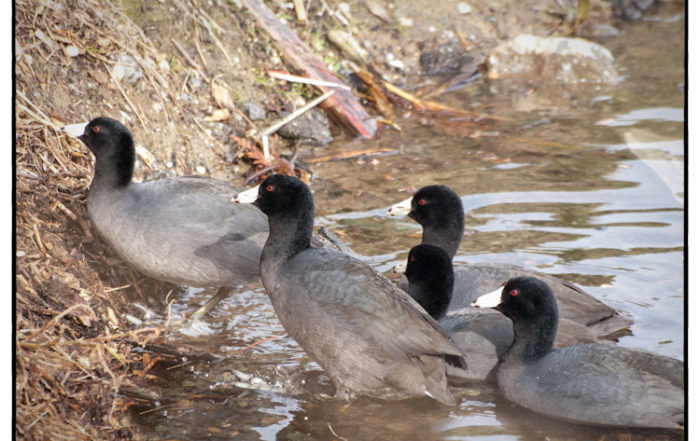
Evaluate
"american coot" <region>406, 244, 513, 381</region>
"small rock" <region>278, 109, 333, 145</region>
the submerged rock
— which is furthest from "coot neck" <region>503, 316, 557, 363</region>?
the submerged rock

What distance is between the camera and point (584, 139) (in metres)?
8.23

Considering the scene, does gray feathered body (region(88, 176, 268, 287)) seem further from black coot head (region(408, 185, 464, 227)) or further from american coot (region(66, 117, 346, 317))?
black coot head (region(408, 185, 464, 227))

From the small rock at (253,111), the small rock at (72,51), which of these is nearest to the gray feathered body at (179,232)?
→ the small rock at (72,51)

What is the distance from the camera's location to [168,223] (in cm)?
516

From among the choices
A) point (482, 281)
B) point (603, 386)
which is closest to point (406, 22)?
point (482, 281)

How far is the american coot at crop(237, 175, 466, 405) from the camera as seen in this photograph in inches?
174

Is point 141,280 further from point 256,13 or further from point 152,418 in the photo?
point 256,13

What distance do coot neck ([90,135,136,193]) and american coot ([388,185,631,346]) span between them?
A: 5.96ft

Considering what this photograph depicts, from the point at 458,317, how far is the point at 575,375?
882mm

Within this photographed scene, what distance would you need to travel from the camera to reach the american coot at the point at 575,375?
4.17 meters

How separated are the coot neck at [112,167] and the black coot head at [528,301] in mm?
2500

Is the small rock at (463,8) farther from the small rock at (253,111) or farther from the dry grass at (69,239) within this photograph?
the dry grass at (69,239)

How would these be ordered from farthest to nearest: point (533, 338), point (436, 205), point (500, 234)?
point (500, 234) → point (436, 205) → point (533, 338)

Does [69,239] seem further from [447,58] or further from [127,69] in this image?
[447,58]
